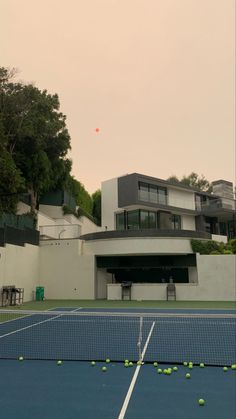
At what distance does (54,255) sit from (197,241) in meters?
10.9

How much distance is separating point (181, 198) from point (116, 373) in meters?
32.1

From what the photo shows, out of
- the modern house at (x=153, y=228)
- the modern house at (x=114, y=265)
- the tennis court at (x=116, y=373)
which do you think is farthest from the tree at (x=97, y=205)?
the tennis court at (x=116, y=373)

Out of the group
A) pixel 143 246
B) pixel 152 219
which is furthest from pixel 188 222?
pixel 143 246

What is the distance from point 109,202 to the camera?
35.8 metres

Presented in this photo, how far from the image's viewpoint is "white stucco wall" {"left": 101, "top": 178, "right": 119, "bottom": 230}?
35250 mm

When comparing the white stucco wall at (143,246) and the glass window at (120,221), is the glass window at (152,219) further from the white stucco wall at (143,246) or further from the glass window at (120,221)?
the white stucco wall at (143,246)

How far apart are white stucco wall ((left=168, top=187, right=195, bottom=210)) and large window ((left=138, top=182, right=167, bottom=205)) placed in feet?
3.18

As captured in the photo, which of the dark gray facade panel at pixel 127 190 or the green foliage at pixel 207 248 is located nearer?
the green foliage at pixel 207 248

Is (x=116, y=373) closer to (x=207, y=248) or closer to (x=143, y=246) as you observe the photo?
(x=143, y=246)

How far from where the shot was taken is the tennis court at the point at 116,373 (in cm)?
468

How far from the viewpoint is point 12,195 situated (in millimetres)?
14562

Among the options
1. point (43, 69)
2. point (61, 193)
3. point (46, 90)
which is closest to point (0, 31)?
point (43, 69)

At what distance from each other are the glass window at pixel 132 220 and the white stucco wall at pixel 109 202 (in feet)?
5.09

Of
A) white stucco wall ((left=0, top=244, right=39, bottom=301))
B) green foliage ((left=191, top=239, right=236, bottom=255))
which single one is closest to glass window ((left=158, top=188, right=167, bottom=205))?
green foliage ((left=191, top=239, right=236, bottom=255))
